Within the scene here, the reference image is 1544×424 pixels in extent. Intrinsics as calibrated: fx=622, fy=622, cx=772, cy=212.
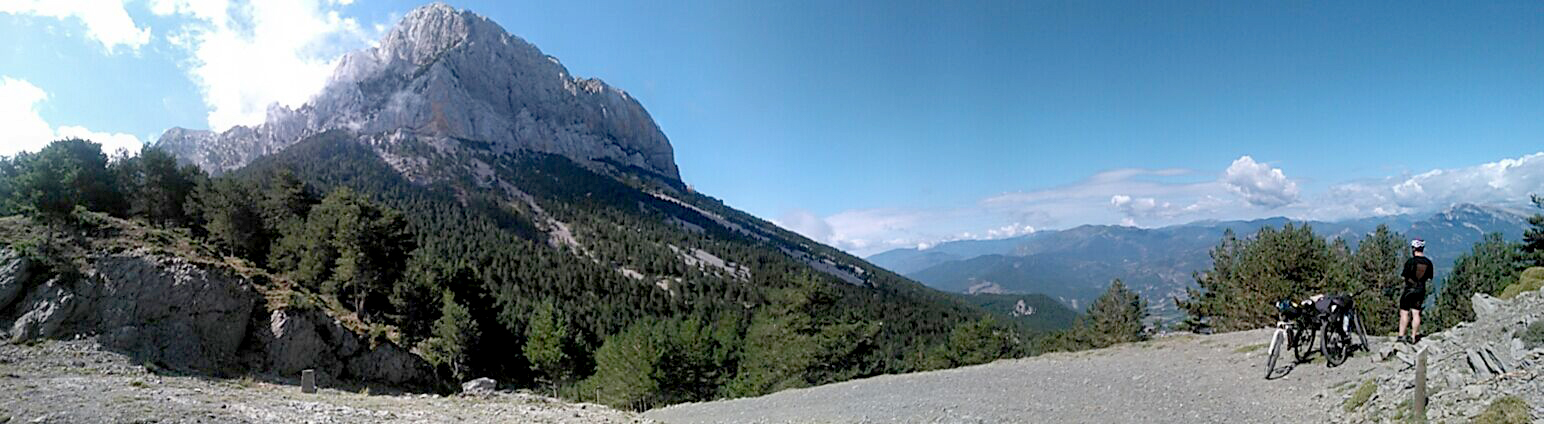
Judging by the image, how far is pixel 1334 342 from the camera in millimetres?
14375

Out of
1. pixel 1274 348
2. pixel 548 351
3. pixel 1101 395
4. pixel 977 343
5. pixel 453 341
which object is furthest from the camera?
pixel 977 343

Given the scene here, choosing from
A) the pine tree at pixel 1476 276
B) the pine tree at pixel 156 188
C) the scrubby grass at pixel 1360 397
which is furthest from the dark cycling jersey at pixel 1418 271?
the pine tree at pixel 156 188

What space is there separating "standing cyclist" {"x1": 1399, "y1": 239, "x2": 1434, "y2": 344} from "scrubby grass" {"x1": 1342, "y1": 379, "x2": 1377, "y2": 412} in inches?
135

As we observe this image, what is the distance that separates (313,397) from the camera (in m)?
17.5

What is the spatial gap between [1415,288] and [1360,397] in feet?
16.2

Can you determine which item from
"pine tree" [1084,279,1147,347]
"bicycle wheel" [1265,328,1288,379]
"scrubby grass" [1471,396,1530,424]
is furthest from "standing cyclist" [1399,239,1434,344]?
"pine tree" [1084,279,1147,347]

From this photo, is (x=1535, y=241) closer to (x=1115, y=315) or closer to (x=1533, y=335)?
(x=1115, y=315)

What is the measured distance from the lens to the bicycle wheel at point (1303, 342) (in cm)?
1491

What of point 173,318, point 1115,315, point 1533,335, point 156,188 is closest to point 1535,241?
point 1115,315

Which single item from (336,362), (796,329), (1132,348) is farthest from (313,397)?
(1132,348)

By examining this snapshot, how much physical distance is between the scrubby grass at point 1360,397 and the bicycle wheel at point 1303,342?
165 inches

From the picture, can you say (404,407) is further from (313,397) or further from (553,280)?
(553,280)

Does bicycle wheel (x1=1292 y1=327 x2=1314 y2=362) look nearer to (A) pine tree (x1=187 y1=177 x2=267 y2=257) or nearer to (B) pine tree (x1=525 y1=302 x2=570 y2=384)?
(B) pine tree (x1=525 y1=302 x2=570 y2=384)

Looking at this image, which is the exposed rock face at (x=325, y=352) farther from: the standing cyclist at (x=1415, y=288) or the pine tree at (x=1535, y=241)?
the pine tree at (x=1535, y=241)
